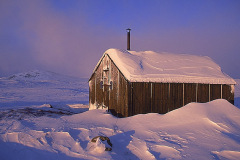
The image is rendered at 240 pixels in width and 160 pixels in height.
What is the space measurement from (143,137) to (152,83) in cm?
470

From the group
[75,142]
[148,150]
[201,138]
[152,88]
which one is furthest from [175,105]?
[75,142]

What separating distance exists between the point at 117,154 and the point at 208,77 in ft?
30.5

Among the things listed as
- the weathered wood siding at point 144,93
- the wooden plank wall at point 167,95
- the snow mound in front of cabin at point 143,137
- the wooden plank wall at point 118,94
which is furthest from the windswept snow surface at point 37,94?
the wooden plank wall at point 167,95

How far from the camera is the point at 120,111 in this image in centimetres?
1083

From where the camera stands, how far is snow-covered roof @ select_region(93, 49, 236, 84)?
1084cm

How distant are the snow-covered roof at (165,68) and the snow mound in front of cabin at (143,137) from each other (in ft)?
8.33

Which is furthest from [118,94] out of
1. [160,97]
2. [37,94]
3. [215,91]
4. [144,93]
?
[37,94]

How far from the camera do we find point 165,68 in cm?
1227

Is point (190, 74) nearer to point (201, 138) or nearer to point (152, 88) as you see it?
point (152, 88)

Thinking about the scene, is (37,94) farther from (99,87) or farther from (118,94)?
(118,94)

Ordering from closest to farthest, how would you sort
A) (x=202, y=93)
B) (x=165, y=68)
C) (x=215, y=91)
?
(x=202, y=93), (x=165, y=68), (x=215, y=91)

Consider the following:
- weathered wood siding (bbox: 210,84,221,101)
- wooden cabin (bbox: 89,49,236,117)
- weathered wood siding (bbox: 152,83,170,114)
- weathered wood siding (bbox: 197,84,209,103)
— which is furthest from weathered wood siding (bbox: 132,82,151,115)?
weathered wood siding (bbox: 210,84,221,101)

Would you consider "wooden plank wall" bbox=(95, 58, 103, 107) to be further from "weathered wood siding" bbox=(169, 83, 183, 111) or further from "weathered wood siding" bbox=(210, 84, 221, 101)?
"weathered wood siding" bbox=(210, 84, 221, 101)

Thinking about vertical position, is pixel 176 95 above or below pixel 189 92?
below
